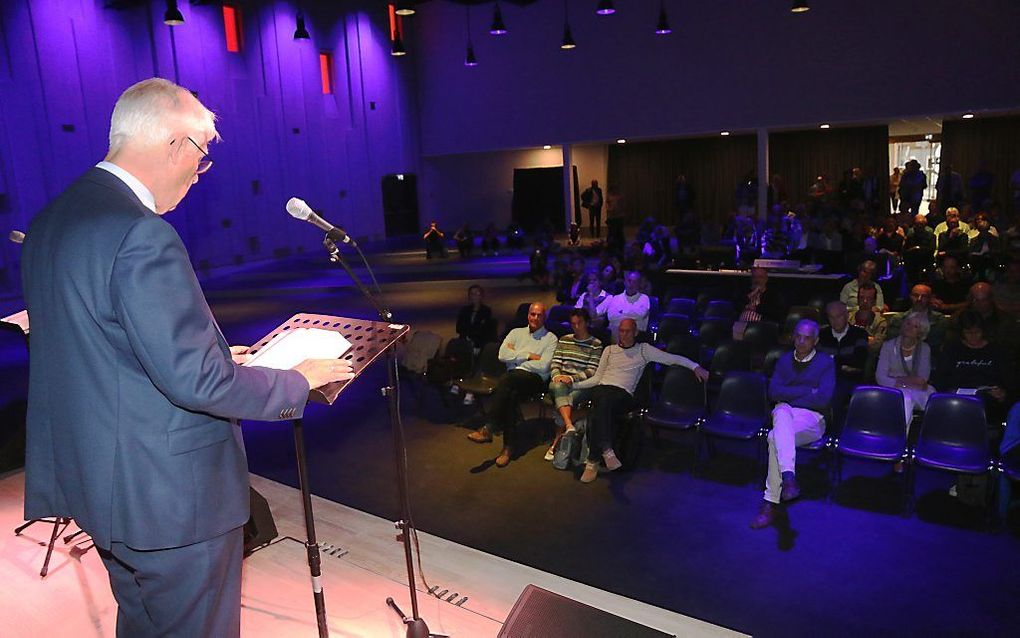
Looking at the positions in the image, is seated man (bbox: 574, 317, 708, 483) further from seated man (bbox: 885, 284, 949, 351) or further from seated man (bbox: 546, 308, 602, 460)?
seated man (bbox: 885, 284, 949, 351)

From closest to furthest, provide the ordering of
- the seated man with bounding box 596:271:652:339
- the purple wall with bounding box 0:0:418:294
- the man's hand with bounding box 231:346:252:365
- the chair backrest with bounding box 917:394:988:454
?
the man's hand with bounding box 231:346:252:365 < the chair backrest with bounding box 917:394:988:454 < the seated man with bounding box 596:271:652:339 < the purple wall with bounding box 0:0:418:294

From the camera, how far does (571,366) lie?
19.6ft

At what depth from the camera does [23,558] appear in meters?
3.64

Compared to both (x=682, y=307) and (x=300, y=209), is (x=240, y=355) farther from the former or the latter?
(x=682, y=307)

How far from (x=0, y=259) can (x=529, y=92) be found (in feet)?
34.6

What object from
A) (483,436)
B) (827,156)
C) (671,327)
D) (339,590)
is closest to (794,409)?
(671,327)

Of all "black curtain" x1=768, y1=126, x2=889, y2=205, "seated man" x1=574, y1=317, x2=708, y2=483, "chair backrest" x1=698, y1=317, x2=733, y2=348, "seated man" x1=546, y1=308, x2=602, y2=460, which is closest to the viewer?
"seated man" x1=574, y1=317, x2=708, y2=483

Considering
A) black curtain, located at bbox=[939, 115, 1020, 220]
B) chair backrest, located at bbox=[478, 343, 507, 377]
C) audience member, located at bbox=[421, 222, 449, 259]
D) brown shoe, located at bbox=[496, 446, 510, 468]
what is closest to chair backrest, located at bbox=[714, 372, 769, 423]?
brown shoe, located at bbox=[496, 446, 510, 468]

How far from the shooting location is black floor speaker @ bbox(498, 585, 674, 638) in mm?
2291

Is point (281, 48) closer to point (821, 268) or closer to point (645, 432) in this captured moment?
point (821, 268)

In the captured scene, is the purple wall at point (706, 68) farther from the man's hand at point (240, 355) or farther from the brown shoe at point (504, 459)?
the man's hand at point (240, 355)

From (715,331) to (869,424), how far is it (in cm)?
215

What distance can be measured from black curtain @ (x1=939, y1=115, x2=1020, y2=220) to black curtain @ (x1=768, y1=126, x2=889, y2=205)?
140 cm

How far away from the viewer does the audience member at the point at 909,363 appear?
16.9 feet
